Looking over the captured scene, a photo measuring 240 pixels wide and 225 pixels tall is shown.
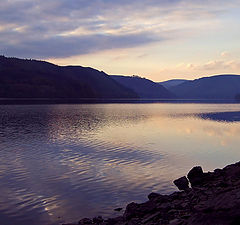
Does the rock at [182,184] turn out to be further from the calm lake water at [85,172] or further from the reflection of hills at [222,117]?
the reflection of hills at [222,117]

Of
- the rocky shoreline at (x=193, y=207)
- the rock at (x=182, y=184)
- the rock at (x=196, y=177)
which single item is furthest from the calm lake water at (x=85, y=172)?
the rocky shoreline at (x=193, y=207)

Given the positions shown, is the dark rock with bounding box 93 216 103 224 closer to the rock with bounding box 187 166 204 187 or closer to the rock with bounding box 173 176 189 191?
the rock with bounding box 173 176 189 191

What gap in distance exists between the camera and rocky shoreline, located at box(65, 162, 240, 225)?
10320 mm

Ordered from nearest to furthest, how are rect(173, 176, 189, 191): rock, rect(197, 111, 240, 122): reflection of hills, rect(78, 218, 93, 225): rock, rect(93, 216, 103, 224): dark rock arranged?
rect(78, 218, 93, 225): rock < rect(93, 216, 103, 224): dark rock < rect(173, 176, 189, 191): rock < rect(197, 111, 240, 122): reflection of hills

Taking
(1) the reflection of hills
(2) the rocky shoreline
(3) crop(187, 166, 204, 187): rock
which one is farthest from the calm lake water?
(1) the reflection of hills

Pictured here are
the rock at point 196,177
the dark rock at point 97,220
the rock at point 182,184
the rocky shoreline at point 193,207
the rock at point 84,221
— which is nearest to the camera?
the rocky shoreline at point 193,207

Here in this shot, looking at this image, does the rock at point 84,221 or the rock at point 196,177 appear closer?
the rock at point 84,221

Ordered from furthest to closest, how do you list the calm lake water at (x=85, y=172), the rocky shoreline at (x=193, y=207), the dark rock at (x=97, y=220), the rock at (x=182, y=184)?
the rock at (x=182, y=184)
the calm lake water at (x=85, y=172)
the dark rock at (x=97, y=220)
the rocky shoreline at (x=193, y=207)

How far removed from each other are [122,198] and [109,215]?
272 centimetres

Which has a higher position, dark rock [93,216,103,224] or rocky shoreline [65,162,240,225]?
rocky shoreline [65,162,240,225]

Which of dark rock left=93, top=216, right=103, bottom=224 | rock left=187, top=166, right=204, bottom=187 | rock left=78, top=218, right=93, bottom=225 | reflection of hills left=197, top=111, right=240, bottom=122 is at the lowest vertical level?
dark rock left=93, top=216, right=103, bottom=224

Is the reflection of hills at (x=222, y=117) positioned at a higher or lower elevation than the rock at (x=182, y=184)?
higher

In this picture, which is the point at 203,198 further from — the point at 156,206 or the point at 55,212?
the point at 55,212

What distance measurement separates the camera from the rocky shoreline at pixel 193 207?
1032 cm
